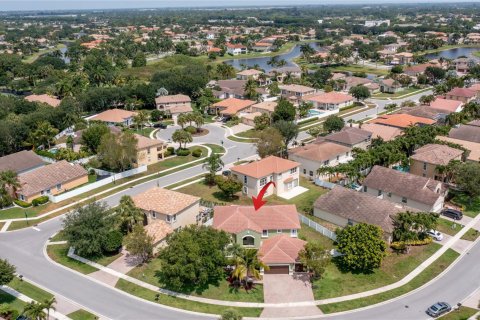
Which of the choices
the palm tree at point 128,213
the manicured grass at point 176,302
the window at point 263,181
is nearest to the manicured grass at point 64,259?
the manicured grass at point 176,302

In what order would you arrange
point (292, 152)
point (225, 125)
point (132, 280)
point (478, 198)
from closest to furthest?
1. point (132, 280)
2. point (478, 198)
3. point (292, 152)
4. point (225, 125)

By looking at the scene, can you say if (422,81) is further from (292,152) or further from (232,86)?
(292,152)

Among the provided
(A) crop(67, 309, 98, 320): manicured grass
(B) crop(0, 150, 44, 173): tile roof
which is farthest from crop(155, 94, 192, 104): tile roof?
(A) crop(67, 309, 98, 320): manicured grass

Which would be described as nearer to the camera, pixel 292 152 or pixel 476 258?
pixel 476 258

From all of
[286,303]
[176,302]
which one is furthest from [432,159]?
[176,302]

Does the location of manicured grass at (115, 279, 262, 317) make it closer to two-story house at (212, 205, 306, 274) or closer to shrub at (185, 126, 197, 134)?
two-story house at (212, 205, 306, 274)

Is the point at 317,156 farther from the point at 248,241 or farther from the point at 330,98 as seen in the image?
the point at 330,98

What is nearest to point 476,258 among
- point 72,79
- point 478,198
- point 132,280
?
point 478,198
